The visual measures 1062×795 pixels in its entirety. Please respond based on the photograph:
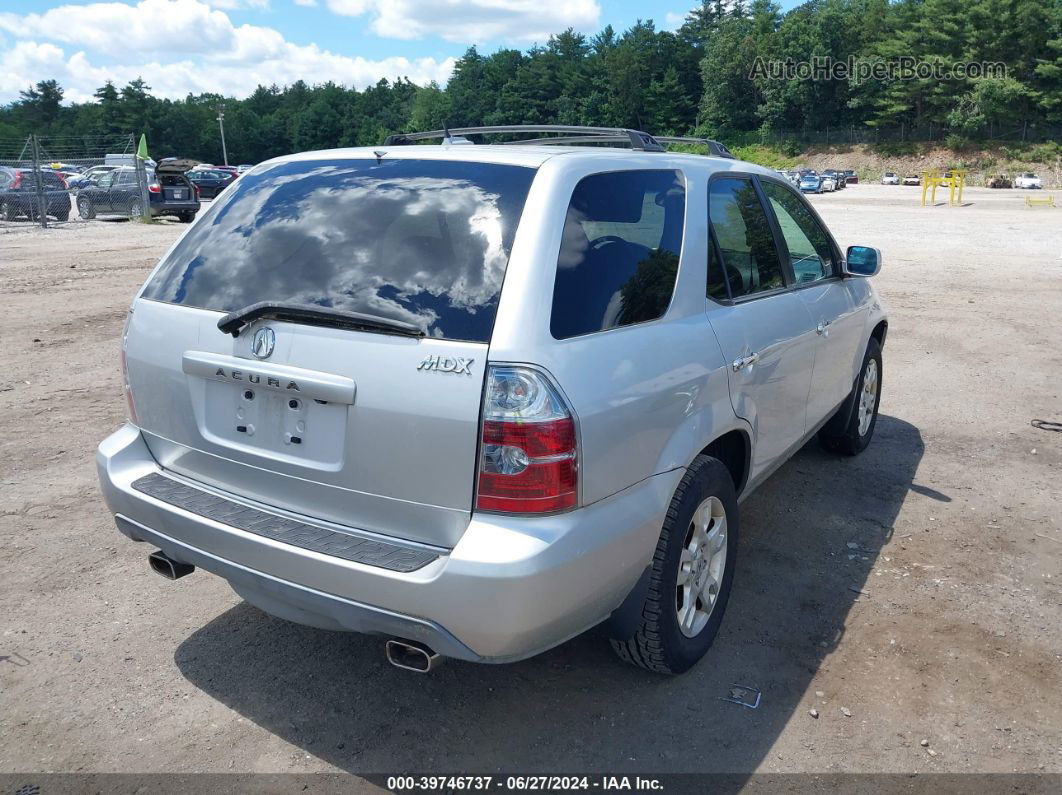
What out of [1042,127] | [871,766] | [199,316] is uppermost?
[1042,127]

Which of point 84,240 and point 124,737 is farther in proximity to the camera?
point 84,240

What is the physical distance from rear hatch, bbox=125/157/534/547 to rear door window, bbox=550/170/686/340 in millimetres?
210

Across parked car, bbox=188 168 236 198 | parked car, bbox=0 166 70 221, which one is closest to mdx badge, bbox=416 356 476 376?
parked car, bbox=0 166 70 221

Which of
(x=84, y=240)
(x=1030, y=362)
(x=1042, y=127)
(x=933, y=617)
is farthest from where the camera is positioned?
(x=1042, y=127)

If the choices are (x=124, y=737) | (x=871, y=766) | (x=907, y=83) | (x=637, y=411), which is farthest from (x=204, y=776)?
(x=907, y=83)

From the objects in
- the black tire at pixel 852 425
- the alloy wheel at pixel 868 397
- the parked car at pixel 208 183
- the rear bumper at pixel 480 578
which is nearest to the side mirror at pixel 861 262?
the black tire at pixel 852 425

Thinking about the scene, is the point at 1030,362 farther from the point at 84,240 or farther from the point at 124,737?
the point at 84,240

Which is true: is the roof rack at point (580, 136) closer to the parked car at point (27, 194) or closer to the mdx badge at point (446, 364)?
the mdx badge at point (446, 364)

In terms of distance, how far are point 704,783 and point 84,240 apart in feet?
70.9

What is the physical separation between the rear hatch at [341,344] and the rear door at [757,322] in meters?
1.15

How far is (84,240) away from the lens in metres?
20.7

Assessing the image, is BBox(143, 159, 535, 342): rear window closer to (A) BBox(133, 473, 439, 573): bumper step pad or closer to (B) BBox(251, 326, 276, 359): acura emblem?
(B) BBox(251, 326, 276, 359): acura emblem

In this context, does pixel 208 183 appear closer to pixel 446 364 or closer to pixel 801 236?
pixel 801 236

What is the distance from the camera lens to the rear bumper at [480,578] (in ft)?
8.09
